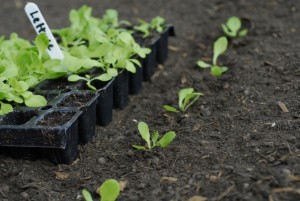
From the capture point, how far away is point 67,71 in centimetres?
209

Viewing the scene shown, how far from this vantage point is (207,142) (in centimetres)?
181

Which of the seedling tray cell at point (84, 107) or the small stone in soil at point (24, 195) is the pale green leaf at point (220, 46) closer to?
the seedling tray cell at point (84, 107)

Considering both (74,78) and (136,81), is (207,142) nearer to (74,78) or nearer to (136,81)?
(74,78)

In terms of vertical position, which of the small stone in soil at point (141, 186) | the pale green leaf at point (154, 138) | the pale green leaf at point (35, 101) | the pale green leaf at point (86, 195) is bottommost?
the small stone in soil at point (141, 186)

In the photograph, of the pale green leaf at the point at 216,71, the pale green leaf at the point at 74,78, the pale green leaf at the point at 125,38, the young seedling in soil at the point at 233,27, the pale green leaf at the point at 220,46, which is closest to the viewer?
the pale green leaf at the point at 74,78

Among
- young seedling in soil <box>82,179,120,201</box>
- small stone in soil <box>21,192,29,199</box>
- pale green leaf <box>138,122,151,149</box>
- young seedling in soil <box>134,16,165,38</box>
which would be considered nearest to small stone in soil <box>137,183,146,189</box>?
young seedling in soil <box>82,179,120,201</box>

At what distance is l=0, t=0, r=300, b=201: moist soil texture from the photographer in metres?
1.51

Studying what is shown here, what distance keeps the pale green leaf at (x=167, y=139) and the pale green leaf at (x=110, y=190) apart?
1.19ft

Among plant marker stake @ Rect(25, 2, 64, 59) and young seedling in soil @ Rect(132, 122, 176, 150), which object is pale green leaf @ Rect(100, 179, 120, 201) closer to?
young seedling in soil @ Rect(132, 122, 176, 150)

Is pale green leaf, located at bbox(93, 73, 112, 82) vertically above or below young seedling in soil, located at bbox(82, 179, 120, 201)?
above

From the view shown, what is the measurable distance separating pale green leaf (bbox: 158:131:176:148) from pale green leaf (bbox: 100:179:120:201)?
362 mm

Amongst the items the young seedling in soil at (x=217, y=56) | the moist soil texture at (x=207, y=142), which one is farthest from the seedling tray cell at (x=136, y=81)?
the young seedling in soil at (x=217, y=56)

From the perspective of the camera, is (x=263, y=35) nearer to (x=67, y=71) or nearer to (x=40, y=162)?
(x=67, y=71)

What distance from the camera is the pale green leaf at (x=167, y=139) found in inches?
70.3
